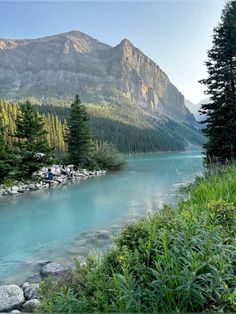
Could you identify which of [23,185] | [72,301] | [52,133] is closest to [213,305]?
[72,301]

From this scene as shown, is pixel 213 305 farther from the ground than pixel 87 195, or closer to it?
farther from the ground

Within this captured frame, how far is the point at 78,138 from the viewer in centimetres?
3353

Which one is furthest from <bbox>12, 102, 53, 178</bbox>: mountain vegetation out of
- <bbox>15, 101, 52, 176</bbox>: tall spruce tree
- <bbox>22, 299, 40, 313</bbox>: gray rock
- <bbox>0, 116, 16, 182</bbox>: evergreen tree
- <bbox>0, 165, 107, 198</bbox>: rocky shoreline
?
<bbox>22, 299, 40, 313</bbox>: gray rock

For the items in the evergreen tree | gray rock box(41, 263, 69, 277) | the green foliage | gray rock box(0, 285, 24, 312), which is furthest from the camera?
the green foliage

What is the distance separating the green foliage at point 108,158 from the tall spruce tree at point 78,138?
1877 mm

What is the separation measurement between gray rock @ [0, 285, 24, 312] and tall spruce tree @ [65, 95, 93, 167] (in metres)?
28.3

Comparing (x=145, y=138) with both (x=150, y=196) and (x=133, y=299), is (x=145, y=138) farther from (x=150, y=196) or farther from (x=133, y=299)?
(x=133, y=299)

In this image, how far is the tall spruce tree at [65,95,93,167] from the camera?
1313 inches

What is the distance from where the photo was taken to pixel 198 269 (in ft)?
7.79

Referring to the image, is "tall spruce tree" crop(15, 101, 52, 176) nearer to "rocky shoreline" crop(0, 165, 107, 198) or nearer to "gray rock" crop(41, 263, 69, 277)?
"rocky shoreline" crop(0, 165, 107, 198)

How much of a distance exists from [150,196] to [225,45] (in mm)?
8585

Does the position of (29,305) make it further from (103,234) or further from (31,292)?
(103,234)

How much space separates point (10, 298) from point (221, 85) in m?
15.1

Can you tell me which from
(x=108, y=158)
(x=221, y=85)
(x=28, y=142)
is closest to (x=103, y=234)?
(x=221, y=85)
